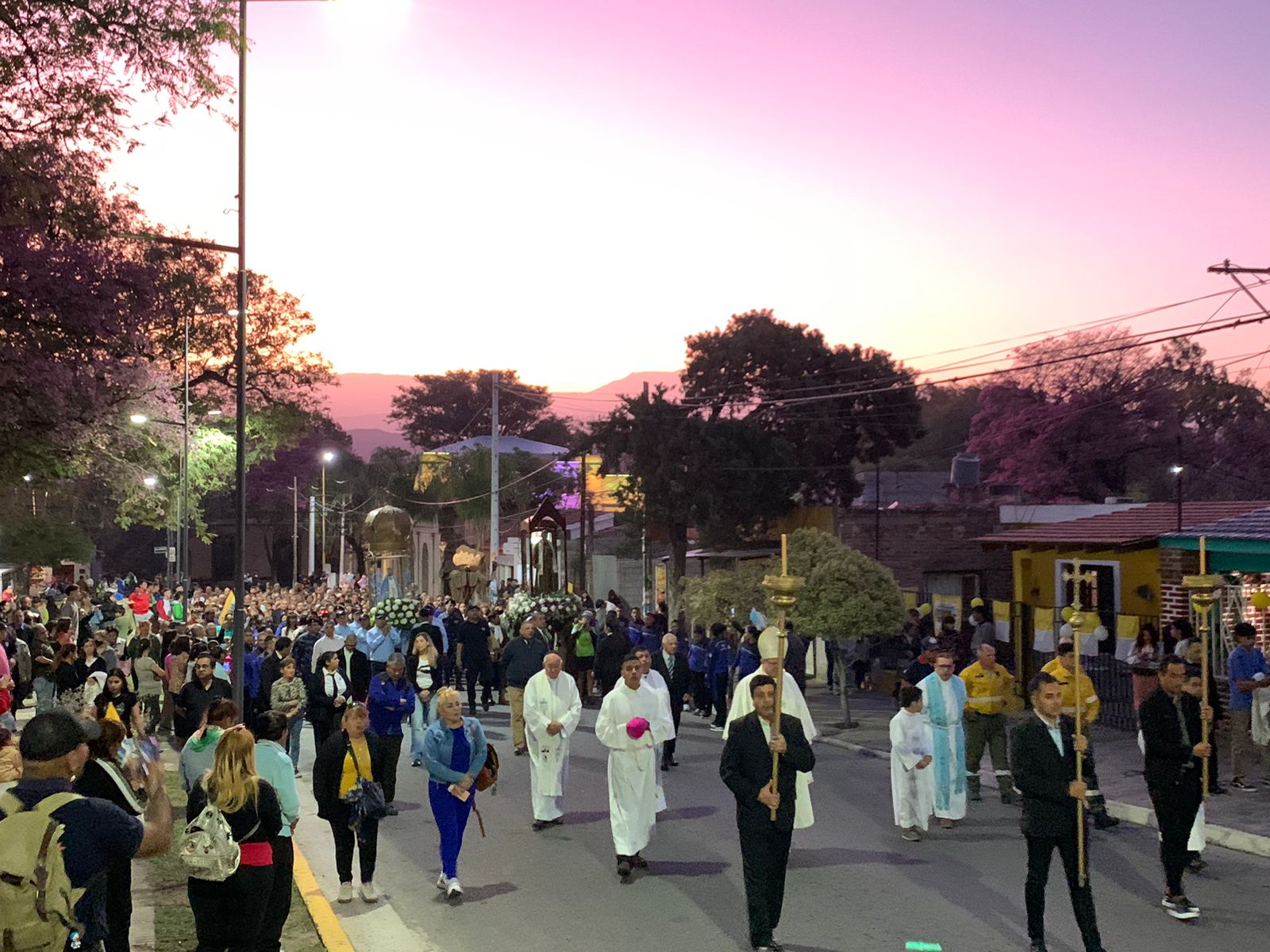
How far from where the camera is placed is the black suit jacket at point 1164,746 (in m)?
9.61

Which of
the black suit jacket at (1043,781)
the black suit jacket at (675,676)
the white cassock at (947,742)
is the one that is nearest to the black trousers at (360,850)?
the black suit jacket at (1043,781)

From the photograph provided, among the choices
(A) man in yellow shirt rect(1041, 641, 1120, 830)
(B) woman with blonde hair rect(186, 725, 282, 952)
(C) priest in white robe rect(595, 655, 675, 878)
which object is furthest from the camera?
(A) man in yellow shirt rect(1041, 641, 1120, 830)

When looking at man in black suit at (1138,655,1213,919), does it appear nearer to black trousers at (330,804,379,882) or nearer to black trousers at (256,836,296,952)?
black trousers at (330,804,379,882)

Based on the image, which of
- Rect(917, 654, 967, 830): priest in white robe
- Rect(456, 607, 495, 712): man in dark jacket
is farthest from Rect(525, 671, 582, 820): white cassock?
Rect(456, 607, 495, 712): man in dark jacket

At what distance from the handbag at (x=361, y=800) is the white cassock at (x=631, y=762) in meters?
2.08

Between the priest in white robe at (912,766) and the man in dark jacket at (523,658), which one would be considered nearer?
the priest in white robe at (912,766)

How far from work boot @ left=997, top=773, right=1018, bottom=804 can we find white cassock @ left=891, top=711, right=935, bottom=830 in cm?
164

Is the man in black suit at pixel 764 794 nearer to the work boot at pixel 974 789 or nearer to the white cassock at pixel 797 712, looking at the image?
the white cassock at pixel 797 712

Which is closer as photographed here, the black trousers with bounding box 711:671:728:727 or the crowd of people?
the crowd of people

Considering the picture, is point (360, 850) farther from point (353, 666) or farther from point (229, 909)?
point (353, 666)

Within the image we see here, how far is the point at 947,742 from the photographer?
13.0 m

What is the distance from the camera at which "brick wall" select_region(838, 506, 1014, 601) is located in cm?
3769

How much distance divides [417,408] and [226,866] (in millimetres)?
101271

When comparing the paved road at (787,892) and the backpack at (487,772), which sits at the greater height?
the backpack at (487,772)
